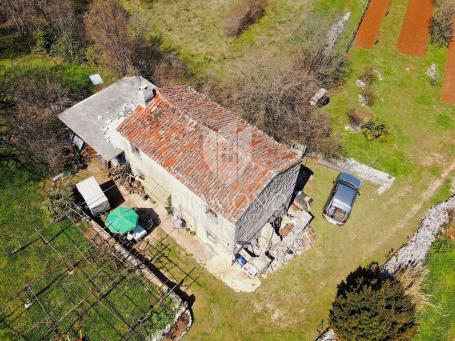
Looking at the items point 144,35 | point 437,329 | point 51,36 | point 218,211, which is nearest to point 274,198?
point 218,211

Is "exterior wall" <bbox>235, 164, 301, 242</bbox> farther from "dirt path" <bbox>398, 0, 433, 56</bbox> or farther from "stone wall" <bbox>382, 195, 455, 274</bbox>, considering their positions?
"dirt path" <bbox>398, 0, 433, 56</bbox>

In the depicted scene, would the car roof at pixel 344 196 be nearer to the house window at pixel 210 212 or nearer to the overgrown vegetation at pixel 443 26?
the house window at pixel 210 212

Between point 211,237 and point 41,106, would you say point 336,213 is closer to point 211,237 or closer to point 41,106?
point 211,237

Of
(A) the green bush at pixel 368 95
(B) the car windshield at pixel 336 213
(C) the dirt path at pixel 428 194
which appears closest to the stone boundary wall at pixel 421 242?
(C) the dirt path at pixel 428 194

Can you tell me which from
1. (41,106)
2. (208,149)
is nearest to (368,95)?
(208,149)

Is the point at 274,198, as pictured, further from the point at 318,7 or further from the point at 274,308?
the point at 318,7

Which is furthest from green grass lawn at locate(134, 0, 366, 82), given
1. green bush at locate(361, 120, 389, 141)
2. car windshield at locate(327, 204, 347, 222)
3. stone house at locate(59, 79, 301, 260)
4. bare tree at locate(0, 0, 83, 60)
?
car windshield at locate(327, 204, 347, 222)
